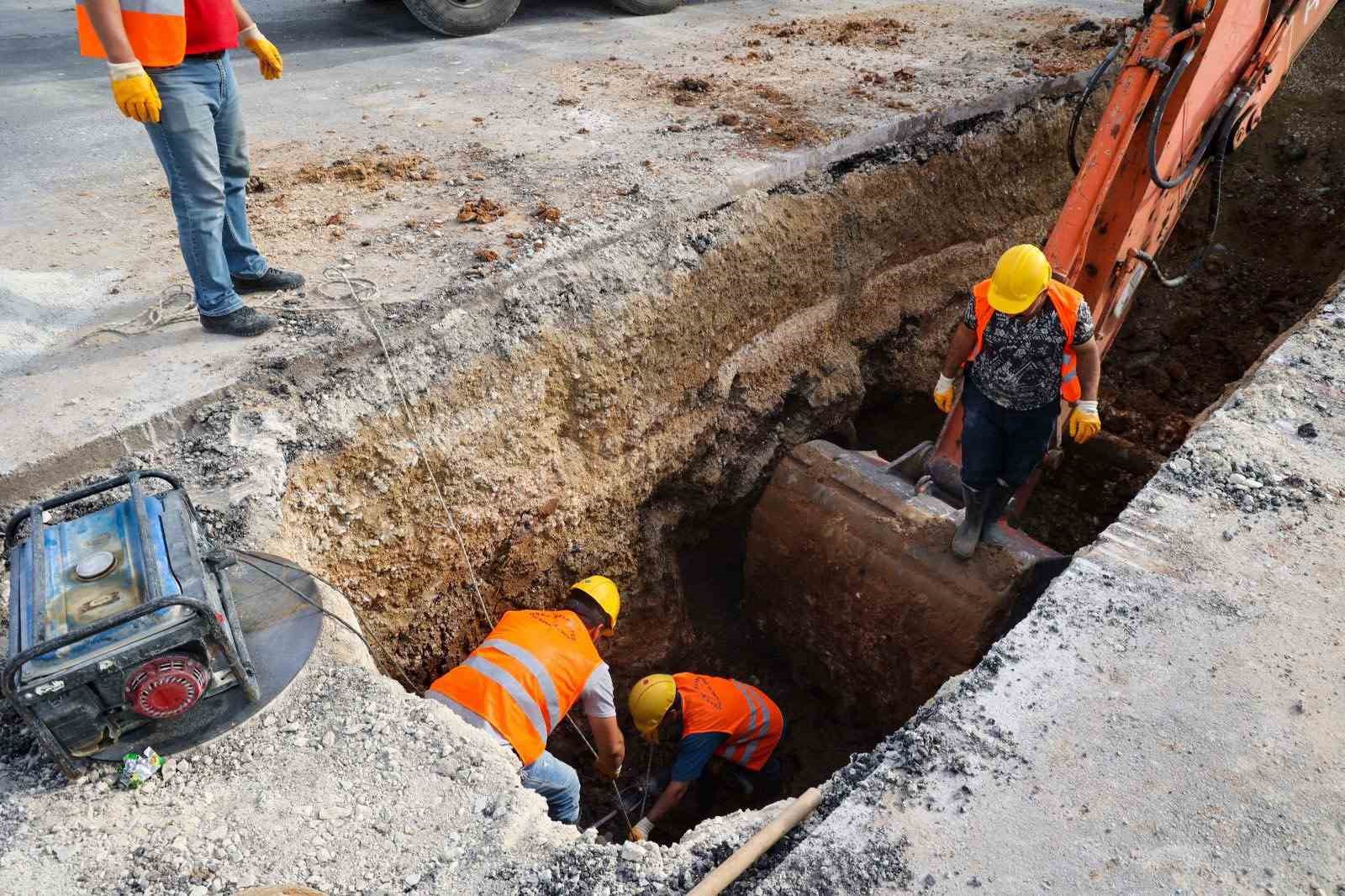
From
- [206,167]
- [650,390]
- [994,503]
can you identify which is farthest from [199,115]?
[994,503]

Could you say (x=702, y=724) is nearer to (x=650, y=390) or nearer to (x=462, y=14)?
(x=650, y=390)

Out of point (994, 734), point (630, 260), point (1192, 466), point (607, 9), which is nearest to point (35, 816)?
point (994, 734)

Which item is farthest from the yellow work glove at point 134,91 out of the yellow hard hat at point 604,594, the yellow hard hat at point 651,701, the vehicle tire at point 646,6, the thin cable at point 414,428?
the vehicle tire at point 646,6

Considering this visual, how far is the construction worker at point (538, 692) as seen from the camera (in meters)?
3.34

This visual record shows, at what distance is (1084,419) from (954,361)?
1.86 feet

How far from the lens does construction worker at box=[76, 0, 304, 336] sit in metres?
3.17

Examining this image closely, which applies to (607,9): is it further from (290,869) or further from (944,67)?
(290,869)

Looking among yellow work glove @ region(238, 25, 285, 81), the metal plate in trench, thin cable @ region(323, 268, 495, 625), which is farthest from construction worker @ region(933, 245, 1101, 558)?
yellow work glove @ region(238, 25, 285, 81)

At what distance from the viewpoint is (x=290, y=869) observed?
239cm

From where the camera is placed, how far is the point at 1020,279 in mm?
3475

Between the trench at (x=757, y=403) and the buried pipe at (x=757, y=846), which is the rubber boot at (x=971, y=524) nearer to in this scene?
the trench at (x=757, y=403)

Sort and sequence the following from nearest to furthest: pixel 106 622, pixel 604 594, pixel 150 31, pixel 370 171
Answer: pixel 106 622 < pixel 150 31 < pixel 604 594 < pixel 370 171

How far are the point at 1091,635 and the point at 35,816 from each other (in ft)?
9.92

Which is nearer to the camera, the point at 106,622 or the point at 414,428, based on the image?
the point at 106,622
